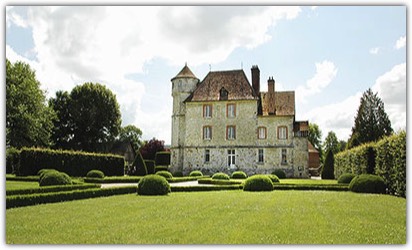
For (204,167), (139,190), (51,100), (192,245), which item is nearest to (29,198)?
(139,190)

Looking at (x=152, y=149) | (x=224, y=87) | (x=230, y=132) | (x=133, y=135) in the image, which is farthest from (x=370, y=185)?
(x=133, y=135)

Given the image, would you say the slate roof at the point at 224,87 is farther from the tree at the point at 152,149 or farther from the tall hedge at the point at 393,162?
the tall hedge at the point at 393,162

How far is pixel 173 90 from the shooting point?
3684 centimetres

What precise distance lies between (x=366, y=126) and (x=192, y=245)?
34.7 meters

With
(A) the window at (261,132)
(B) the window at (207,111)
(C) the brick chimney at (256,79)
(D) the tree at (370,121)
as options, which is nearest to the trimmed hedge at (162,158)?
(B) the window at (207,111)

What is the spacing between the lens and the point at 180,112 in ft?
120

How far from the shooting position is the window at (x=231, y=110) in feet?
115

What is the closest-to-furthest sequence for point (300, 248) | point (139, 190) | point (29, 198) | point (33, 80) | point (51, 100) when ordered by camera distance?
1. point (300, 248)
2. point (29, 198)
3. point (139, 190)
4. point (33, 80)
5. point (51, 100)

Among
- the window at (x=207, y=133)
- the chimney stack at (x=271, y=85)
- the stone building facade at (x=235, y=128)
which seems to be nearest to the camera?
the stone building facade at (x=235, y=128)

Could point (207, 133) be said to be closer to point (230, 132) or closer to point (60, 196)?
point (230, 132)

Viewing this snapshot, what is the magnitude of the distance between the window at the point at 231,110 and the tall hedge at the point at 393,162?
18.1 metres

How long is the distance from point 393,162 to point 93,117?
3102cm

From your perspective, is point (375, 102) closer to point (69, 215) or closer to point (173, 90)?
point (173, 90)

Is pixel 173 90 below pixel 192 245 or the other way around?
the other way around
